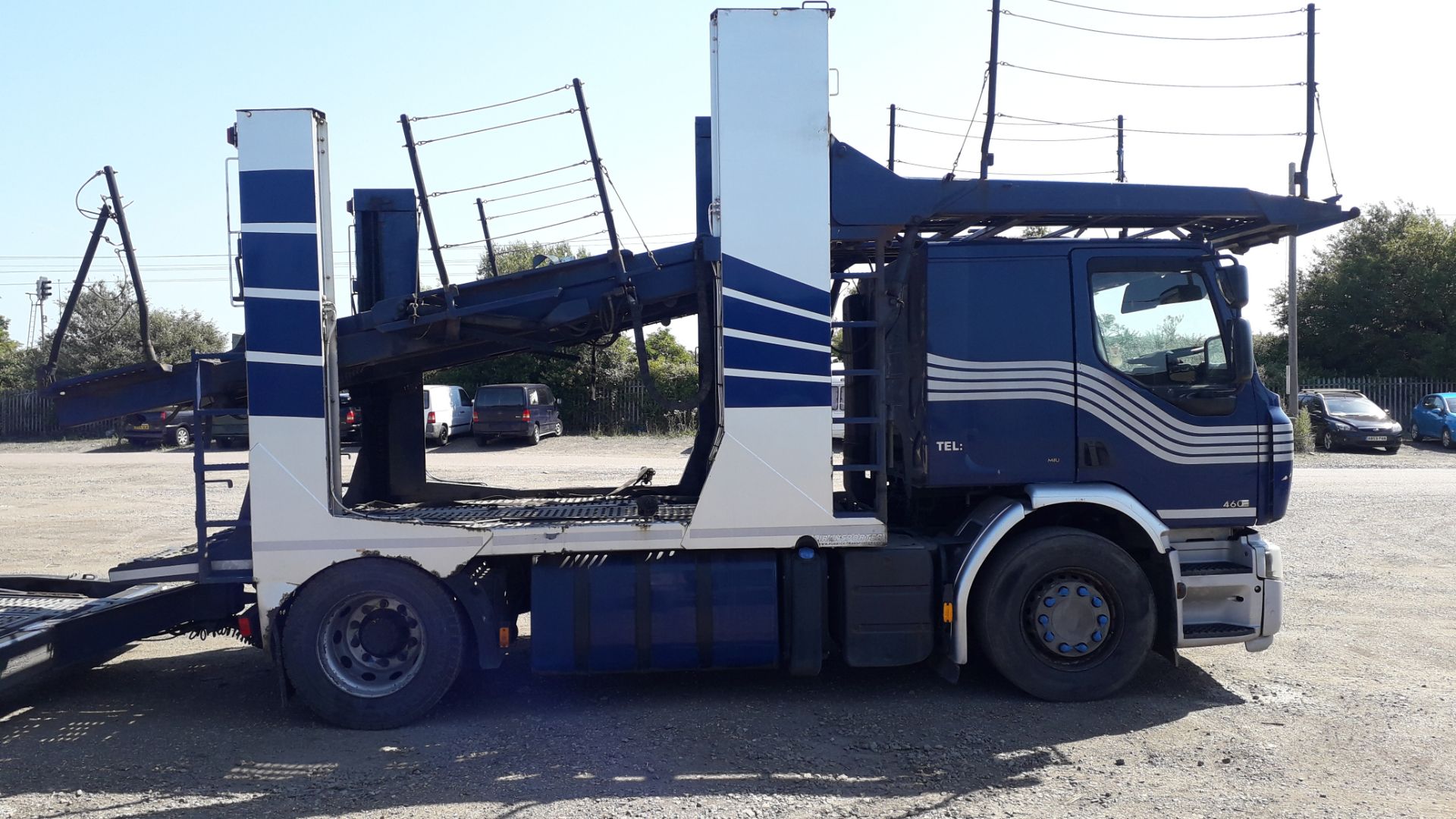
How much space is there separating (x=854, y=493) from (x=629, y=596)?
1.95 m

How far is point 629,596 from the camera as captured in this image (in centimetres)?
560

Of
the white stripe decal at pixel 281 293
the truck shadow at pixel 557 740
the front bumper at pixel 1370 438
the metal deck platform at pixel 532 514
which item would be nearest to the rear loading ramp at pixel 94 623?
the truck shadow at pixel 557 740

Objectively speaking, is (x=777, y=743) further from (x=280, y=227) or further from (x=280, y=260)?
(x=280, y=227)

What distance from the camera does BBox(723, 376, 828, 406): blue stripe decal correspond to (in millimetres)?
5566

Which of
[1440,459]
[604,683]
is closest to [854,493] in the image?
[604,683]

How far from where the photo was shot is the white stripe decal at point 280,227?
5.37 m

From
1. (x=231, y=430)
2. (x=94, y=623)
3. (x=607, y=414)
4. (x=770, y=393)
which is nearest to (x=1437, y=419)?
(x=607, y=414)

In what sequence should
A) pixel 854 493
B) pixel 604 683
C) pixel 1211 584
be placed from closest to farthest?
pixel 1211 584 → pixel 604 683 → pixel 854 493

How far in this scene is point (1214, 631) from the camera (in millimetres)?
5816

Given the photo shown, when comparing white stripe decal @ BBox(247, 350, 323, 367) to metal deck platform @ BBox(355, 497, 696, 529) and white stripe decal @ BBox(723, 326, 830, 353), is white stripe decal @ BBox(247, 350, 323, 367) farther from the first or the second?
white stripe decal @ BBox(723, 326, 830, 353)

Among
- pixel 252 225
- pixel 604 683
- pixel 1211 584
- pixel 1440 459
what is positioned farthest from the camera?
pixel 1440 459

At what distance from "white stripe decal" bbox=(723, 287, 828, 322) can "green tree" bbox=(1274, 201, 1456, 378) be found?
38616 millimetres

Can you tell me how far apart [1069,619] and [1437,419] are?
2655 cm

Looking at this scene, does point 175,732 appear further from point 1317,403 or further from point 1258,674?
point 1317,403
